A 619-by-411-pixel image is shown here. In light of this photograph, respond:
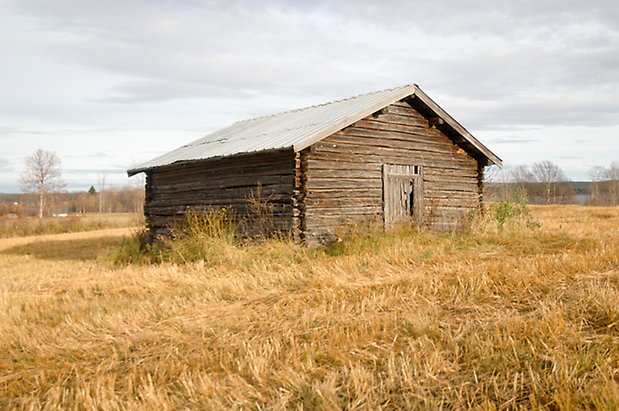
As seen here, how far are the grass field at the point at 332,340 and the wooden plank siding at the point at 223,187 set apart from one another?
4.06 m

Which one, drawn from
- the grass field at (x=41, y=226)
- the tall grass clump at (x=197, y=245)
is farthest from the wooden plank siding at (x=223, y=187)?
the grass field at (x=41, y=226)

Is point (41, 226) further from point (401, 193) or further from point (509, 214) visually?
point (509, 214)

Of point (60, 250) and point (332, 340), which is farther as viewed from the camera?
point (60, 250)

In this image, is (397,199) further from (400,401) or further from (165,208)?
(400,401)

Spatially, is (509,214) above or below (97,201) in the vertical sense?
below

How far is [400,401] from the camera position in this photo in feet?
12.3

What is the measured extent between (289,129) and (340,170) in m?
2.19

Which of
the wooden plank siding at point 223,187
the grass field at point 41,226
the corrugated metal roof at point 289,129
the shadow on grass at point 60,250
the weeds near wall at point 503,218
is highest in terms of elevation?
the corrugated metal roof at point 289,129

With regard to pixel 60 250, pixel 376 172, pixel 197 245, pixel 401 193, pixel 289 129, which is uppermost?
pixel 289 129

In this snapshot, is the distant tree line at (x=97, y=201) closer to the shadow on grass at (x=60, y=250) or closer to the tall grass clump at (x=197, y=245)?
the shadow on grass at (x=60, y=250)

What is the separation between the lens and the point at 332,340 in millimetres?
5008

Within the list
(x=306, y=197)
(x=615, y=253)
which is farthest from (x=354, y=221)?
(x=615, y=253)

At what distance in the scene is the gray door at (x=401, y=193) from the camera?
14.4 m

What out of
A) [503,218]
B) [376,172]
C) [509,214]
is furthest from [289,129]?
[509,214]
